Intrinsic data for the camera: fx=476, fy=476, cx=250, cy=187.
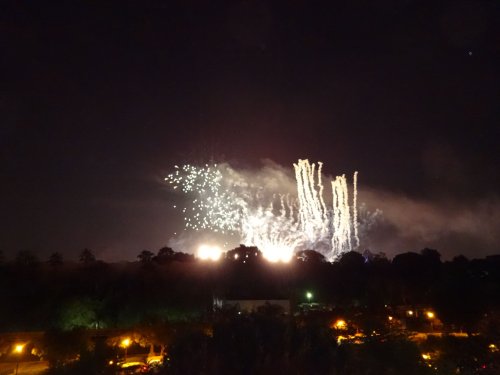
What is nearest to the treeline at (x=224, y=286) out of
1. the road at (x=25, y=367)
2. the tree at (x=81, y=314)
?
the tree at (x=81, y=314)

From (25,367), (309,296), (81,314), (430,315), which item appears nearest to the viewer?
(25,367)

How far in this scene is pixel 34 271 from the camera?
57500 mm

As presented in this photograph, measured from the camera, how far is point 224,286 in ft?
192

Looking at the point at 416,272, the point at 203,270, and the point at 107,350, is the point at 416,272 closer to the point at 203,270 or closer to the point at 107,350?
the point at 203,270

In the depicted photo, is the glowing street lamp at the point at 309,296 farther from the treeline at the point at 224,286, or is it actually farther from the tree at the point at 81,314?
the tree at the point at 81,314

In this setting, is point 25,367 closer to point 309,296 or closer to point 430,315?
point 309,296

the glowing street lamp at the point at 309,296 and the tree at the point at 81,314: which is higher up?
the glowing street lamp at the point at 309,296

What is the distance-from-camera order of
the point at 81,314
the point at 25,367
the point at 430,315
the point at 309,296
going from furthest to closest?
the point at 309,296, the point at 430,315, the point at 81,314, the point at 25,367

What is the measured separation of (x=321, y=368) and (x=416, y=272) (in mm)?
56738

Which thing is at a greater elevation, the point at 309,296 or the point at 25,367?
the point at 309,296

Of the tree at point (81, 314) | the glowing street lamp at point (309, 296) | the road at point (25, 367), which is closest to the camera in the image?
the road at point (25, 367)

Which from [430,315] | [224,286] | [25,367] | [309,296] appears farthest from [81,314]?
[430,315]

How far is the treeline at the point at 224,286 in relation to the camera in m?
44.8

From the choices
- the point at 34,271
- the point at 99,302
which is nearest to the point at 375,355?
the point at 99,302
